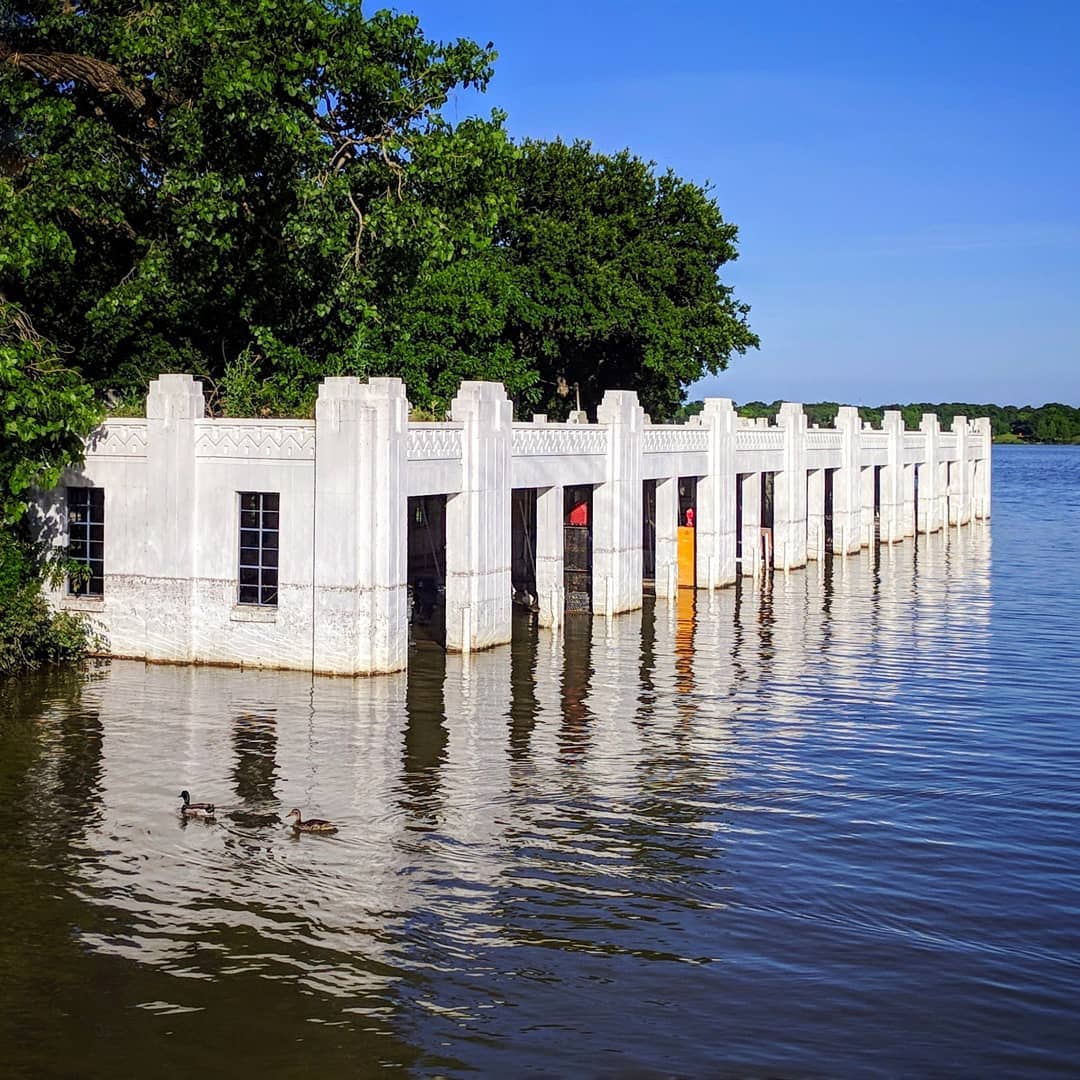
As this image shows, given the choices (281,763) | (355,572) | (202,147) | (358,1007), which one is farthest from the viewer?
(202,147)

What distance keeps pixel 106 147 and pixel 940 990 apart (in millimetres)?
26662

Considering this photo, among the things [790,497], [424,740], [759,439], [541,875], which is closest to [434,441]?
→ [424,740]

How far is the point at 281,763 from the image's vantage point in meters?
20.5

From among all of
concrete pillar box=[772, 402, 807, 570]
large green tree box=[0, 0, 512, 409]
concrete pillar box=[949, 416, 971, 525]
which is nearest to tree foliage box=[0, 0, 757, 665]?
large green tree box=[0, 0, 512, 409]

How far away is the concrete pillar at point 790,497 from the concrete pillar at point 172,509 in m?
26.5

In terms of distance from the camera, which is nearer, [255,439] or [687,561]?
[255,439]

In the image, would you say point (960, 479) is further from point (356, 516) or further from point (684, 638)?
point (356, 516)

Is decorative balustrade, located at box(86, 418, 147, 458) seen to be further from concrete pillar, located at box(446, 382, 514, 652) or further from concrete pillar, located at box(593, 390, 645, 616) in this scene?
concrete pillar, located at box(593, 390, 645, 616)

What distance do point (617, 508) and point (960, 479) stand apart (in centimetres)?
4113

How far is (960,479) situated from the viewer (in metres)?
73.5

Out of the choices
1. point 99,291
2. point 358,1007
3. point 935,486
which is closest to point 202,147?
point 99,291

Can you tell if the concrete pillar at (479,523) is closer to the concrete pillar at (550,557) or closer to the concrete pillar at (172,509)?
the concrete pillar at (550,557)

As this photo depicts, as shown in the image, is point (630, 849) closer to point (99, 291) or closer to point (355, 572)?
point (355, 572)

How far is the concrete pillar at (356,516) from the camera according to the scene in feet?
84.7
